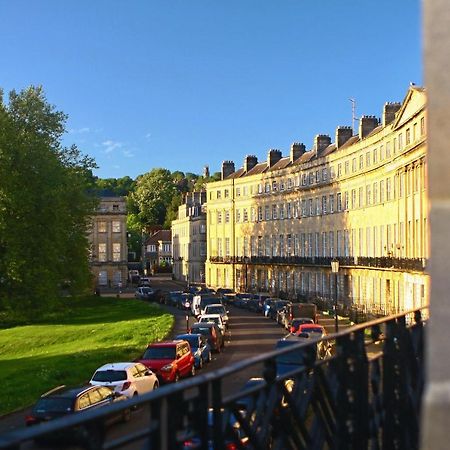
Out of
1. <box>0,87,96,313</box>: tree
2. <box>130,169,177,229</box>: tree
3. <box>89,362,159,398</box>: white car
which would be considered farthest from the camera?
<box>130,169,177,229</box>: tree

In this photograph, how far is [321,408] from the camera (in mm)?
5738

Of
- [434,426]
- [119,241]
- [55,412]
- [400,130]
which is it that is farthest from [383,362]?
[119,241]

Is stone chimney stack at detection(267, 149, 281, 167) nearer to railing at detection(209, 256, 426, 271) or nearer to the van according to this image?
railing at detection(209, 256, 426, 271)

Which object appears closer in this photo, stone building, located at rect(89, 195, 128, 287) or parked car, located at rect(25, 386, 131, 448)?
parked car, located at rect(25, 386, 131, 448)

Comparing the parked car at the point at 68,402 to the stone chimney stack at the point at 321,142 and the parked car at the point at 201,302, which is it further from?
the stone chimney stack at the point at 321,142

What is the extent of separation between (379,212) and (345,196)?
9.79 meters

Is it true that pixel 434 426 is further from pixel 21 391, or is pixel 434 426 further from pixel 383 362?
pixel 21 391

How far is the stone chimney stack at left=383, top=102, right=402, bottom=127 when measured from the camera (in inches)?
2407

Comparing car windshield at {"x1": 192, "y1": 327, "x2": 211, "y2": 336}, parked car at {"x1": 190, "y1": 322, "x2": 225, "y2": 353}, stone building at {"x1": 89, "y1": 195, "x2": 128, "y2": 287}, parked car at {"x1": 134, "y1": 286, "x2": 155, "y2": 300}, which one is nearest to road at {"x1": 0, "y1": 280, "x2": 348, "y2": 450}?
parked car at {"x1": 190, "y1": 322, "x2": 225, "y2": 353}

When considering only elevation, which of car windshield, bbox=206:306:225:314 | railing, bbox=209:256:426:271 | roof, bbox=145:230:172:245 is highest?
roof, bbox=145:230:172:245

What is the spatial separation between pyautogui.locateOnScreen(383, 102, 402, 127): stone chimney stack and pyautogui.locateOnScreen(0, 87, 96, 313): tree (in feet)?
89.3

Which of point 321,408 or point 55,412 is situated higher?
point 321,408

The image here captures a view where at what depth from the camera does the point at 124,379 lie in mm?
23703

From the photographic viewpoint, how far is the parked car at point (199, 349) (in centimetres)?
3288
